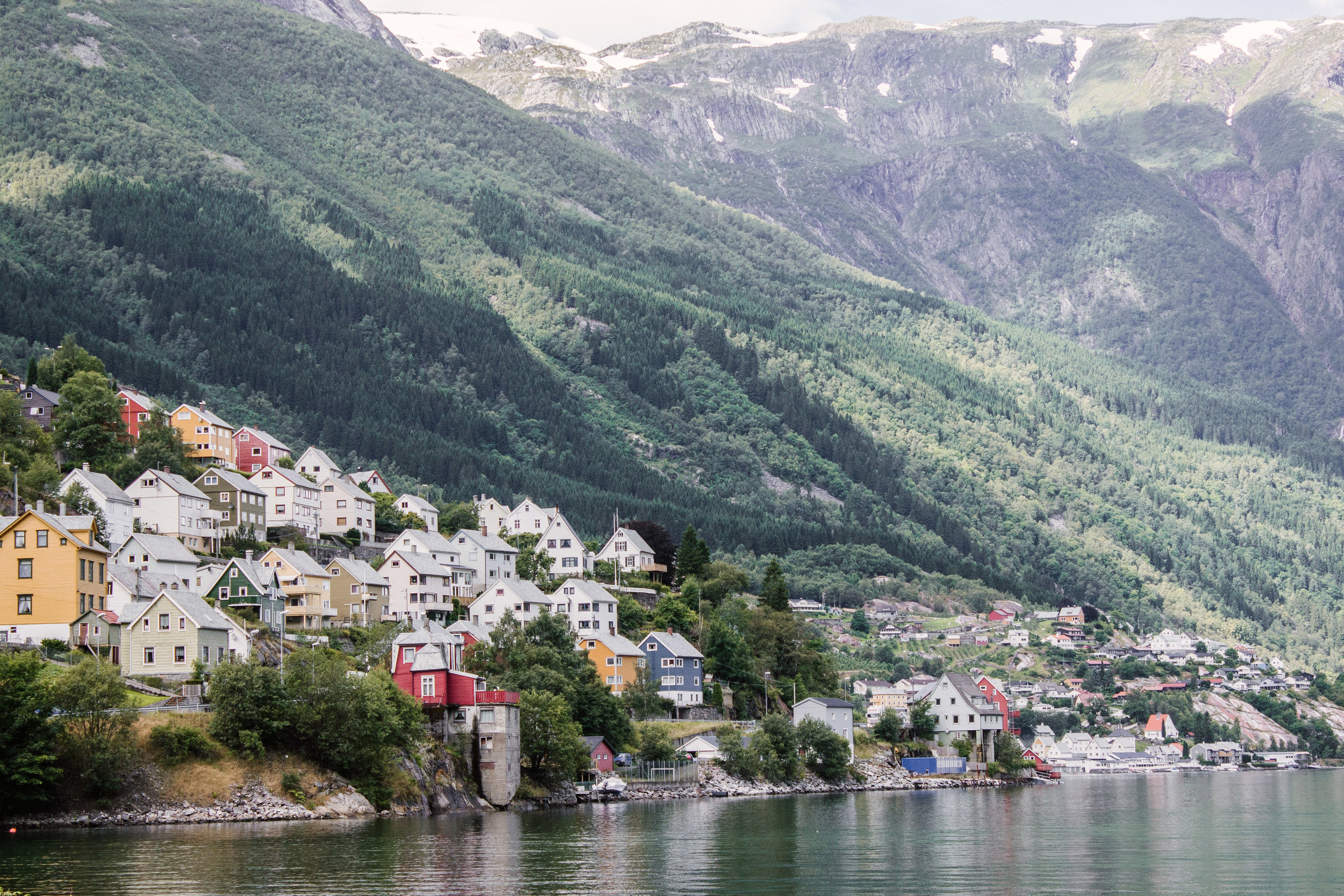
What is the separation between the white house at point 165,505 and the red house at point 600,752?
3490 cm

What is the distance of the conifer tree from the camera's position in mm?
157375

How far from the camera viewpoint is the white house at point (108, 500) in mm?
118812

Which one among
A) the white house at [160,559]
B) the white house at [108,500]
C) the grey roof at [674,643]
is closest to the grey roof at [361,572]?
the white house at [160,559]

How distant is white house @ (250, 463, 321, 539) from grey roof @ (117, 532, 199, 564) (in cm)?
2446

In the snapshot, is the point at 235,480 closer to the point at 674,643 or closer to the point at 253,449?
the point at 253,449

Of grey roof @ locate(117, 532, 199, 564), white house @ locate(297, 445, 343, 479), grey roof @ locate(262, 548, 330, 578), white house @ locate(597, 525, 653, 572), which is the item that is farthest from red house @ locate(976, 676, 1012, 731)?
grey roof @ locate(117, 532, 199, 564)

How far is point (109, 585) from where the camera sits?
10112 centimetres

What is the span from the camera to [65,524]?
330 ft

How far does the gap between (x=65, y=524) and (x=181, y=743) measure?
20.9 metres

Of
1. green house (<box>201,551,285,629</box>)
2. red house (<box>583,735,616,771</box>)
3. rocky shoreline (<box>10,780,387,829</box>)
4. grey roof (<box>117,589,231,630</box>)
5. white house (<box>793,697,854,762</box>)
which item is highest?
green house (<box>201,551,285,629</box>)

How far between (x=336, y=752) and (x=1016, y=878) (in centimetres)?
3667

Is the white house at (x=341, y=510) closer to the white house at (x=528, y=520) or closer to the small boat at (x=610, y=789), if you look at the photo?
the white house at (x=528, y=520)

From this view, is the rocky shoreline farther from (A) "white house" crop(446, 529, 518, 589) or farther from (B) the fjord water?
(A) "white house" crop(446, 529, 518, 589)

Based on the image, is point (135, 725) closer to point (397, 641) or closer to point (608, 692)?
point (397, 641)
